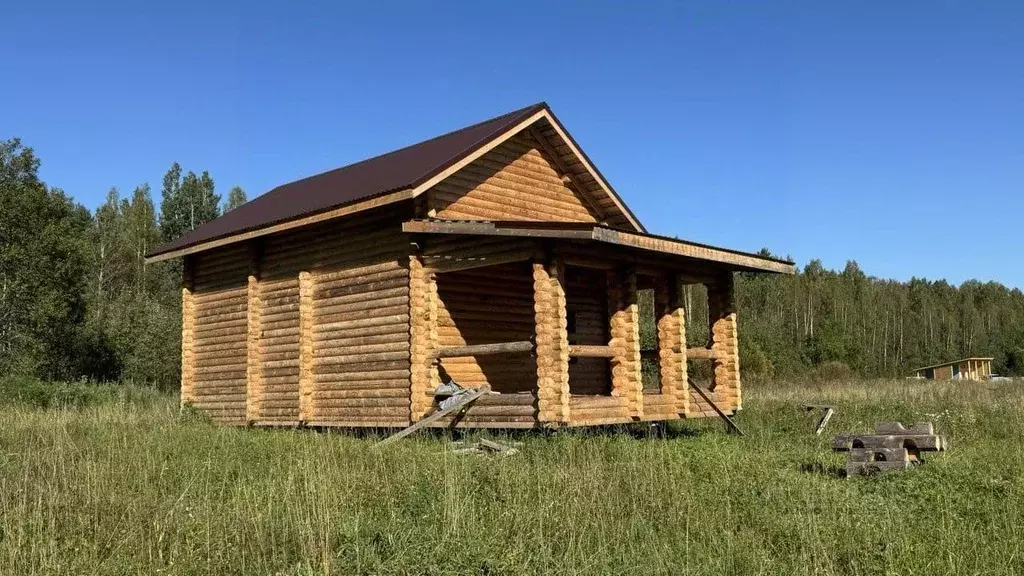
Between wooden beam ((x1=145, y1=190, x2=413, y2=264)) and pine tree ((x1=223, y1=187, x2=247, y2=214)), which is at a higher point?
pine tree ((x1=223, y1=187, x2=247, y2=214))

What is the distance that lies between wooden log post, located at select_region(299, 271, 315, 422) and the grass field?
316 cm

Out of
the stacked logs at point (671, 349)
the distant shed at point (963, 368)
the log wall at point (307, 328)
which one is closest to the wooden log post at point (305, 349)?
the log wall at point (307, 328)

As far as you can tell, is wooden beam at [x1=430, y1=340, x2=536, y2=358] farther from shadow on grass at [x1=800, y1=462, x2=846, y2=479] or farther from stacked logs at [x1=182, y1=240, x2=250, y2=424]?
stacked logs at [x1=182, y1=240, x2=250, y2=424]

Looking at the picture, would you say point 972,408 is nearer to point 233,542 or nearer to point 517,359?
point 517,359

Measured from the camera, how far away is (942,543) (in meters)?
6.54

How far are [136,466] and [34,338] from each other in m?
26.5

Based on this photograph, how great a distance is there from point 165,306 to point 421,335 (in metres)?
32.5

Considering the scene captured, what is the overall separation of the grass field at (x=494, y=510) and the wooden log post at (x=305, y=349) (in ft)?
A: 10.4

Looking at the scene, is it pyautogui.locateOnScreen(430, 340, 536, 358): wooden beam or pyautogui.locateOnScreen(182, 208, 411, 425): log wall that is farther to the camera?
pyautogui.locateOnScreen(182, 208, 411, 425): log wall

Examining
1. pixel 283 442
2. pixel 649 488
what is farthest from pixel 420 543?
pixel 283 442

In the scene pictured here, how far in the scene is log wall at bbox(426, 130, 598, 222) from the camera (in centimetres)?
1428

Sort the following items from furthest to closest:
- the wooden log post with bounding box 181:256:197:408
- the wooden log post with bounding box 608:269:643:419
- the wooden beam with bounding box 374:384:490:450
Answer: the wooden log post with bounding box 181:256:197:408 < the wooden log post with bounding box 608:269:643:419 < the wooden beam with bounding box 374:384:490:450

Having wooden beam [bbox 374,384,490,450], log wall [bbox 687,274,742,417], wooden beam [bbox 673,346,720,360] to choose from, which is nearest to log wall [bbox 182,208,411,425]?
wooden beam [bbox 374,384,490,450]

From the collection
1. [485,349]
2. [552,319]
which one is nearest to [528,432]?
[485,349]
